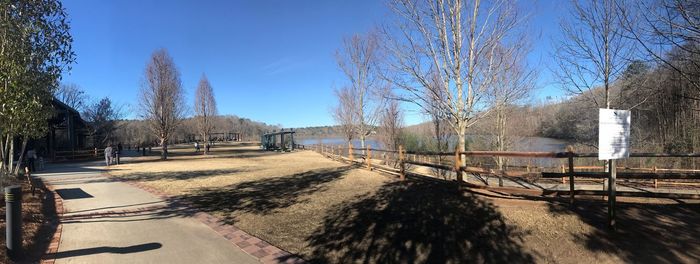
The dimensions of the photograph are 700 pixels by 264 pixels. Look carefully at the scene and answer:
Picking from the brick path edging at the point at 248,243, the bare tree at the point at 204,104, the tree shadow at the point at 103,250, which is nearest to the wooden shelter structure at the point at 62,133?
the bare tree at the point at 204,104

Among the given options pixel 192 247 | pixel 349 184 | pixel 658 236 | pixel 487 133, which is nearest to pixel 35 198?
pixel 192 247

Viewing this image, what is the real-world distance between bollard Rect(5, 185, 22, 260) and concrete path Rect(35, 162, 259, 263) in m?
0.45

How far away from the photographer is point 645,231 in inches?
225

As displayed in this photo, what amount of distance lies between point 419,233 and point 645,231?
341 centimetres

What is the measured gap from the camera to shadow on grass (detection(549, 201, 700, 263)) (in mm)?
5023

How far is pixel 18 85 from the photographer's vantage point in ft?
24.8

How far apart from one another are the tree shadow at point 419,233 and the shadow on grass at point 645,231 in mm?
1190

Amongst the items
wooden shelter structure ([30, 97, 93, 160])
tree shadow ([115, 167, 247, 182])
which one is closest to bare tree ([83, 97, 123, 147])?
wooden shelter structure ([30, 97, 93, 160])

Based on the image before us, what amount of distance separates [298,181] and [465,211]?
687 centimetres

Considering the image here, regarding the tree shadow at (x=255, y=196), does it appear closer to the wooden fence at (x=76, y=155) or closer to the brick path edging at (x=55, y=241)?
the brick path edging at (x=55, y=241)

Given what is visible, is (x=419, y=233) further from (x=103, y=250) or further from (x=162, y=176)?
(x=162, y=176)

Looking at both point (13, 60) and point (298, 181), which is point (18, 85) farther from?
point (298, 181)

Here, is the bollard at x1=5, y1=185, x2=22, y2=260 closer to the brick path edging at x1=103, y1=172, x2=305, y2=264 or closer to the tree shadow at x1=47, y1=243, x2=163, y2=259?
the tree shadow at x1=47, y1=243, x2=163, y2=259

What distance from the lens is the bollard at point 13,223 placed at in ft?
15.4
